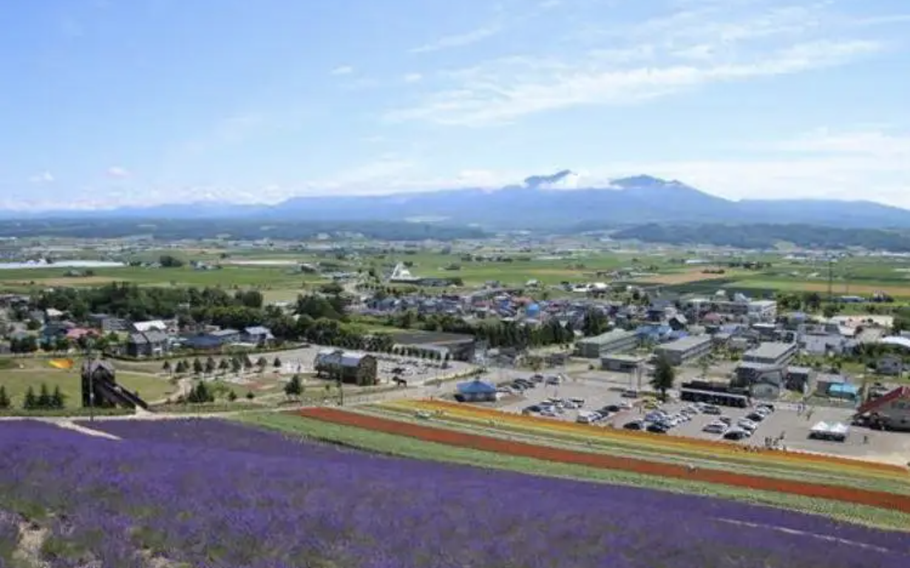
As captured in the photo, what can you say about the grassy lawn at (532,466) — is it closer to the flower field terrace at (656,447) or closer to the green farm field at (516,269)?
the flower field terrace at (656,447)

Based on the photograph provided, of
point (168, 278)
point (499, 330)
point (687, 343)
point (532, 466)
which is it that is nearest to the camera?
point (532, 466)

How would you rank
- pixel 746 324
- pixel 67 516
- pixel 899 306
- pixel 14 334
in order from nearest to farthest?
pixel 67 516 → pixel 14 334 → pixel 746 324 → pixel 899 306

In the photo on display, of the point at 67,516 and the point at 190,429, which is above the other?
the point at 67,516

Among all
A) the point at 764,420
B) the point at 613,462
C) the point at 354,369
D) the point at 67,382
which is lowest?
the point at 764,420

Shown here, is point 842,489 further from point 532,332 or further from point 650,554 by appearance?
point 532,332

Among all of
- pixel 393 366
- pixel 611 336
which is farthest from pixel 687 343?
pixel 393 366

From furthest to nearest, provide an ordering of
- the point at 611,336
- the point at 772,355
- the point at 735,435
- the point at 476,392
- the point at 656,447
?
the point at 611,336, the point at 772,355, the point at 476,392, the point at 735,435, the point at 656,447

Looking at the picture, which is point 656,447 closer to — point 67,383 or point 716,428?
point 716,428

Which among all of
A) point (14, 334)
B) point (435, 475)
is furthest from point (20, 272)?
point (435, 475)
